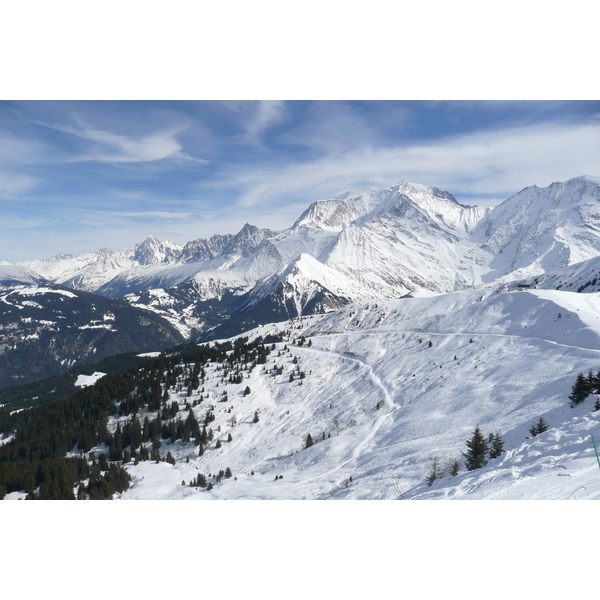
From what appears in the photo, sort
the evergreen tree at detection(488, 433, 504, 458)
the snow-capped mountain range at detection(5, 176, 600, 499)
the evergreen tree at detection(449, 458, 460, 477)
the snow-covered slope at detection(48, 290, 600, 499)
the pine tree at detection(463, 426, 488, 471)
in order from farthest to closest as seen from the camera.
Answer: the evergreen tree at detection(488, 433, 504, 458) → the pine tree at detection(463, 426, 488, 471) → the evergreen tree at detection(449, 458, 460, 477) → the snow-capped mountain range at detection(5, 176, 600, 499) → the snow-covered slope at detection(48, 290, 600, 499)

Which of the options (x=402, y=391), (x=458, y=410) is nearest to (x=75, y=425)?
(x=402, y=391)

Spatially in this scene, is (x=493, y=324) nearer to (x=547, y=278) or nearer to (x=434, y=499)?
(x=434, y=499)

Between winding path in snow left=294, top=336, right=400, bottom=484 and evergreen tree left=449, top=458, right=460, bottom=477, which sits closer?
evergreen tree left=449, top=458, right=460, bottom=477

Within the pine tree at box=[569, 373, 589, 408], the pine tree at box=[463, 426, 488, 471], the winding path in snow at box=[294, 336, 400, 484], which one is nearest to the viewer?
the pine tree at box=[463, 426, 488, 471]

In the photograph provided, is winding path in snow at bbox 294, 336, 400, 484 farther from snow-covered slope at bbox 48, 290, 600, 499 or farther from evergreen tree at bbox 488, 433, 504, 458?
evergreen tree at bbox 488, 433, 504, 458

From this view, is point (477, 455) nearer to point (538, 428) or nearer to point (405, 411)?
point (538, 428)

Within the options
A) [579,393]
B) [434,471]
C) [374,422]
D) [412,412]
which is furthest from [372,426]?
[579,393]

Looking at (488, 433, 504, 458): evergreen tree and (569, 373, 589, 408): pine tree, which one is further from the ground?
(569, 373, 589, 408): pine tree

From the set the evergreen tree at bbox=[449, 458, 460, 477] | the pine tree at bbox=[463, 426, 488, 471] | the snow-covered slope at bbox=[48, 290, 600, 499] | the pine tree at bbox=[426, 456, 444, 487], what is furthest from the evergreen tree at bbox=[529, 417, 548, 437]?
the evergreen tree at bbox=[449, 458, 460, 477]

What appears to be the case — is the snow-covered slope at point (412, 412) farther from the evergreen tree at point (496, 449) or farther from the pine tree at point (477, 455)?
the evergreen tree at point (496, 449)
